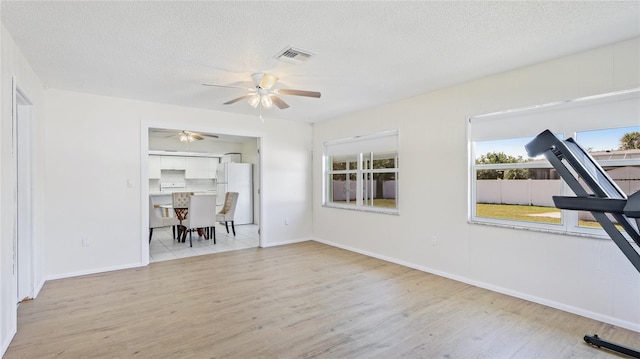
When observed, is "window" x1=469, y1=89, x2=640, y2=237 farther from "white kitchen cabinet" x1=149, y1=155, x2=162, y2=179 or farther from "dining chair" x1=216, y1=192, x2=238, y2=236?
"white kitchen cabinet" x1=149, y1=155, x2=162, y2=179

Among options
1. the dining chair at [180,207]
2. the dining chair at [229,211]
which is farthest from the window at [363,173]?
the dining chair at [180,207]

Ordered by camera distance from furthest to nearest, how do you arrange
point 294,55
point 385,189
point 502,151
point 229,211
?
point 229,211 → point 385,189 → point 502,151 → point 294,55

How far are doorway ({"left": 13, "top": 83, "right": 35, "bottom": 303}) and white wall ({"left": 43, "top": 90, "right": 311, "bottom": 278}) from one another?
0.68 m

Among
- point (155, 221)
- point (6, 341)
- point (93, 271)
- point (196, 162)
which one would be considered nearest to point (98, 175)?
point (93, 271)

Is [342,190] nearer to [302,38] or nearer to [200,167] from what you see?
[302,38]

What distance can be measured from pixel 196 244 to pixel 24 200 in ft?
9.58

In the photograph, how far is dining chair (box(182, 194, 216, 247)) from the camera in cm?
556

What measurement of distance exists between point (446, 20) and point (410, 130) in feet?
7.06

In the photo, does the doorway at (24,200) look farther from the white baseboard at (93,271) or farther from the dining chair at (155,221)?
the dining chair at (155,221)

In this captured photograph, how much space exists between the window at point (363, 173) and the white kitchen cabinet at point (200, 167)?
450 centimetres

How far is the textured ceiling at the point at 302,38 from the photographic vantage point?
2.07m

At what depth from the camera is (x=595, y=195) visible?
6.31 ft

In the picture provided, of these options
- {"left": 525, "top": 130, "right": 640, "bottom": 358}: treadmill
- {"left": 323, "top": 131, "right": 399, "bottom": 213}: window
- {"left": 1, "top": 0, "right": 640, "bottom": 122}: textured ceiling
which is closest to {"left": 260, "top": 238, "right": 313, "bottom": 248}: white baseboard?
{"left": 323, "top": 131, "right": 399, "bottom": 213}: window

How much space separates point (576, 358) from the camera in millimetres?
2074
